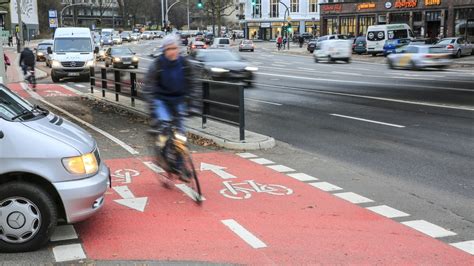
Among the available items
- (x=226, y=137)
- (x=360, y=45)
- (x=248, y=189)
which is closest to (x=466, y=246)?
(x=248, y=189)

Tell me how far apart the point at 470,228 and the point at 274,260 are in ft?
7.25

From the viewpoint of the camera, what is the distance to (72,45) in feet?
92.1

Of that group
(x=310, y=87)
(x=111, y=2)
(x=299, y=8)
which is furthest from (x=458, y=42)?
(x=111, y=2)

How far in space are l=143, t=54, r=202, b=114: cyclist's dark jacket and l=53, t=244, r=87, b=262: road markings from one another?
2.15m

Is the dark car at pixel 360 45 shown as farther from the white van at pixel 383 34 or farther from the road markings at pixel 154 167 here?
the road markings at pixel 154 167

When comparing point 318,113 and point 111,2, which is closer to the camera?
point 318,113

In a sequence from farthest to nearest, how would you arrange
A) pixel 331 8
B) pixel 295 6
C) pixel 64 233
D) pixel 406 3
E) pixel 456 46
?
1. pixel 295 6
2. pixel 331 8
3. pixel 406 3
4. pixel 456 46
5. pixel 64 233

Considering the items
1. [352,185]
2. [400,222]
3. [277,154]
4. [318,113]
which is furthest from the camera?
[318,113]

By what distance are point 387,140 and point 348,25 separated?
6332 cm

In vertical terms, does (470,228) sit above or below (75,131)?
below

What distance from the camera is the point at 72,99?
19047mm

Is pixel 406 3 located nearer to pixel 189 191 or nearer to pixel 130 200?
pixel 189 191

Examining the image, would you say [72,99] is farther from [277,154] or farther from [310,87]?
[277,154]

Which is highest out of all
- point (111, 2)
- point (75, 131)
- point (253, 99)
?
point (111, 2)
